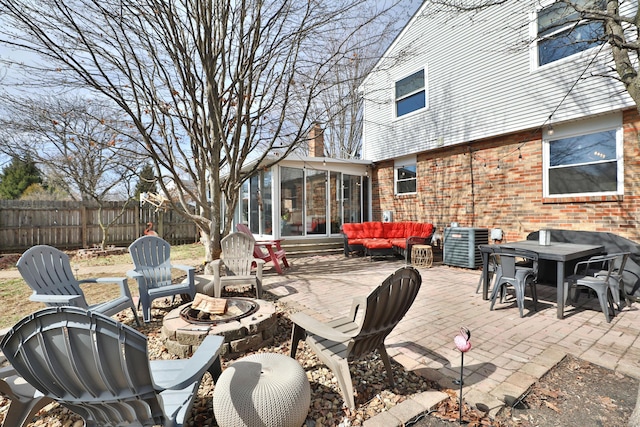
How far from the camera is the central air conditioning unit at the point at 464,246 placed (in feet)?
23.4

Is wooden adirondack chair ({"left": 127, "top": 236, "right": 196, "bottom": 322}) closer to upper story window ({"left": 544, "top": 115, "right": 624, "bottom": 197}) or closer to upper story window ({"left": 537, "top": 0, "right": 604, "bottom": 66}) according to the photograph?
upper story window ({"left": 544, "top": 115, "right": 624, "bottom": 197})

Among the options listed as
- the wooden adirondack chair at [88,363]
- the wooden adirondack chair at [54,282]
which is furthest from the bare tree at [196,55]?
the wooden adirondack chair at [88,363]

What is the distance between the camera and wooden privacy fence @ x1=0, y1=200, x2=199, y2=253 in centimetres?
1026

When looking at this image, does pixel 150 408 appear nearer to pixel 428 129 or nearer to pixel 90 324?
pixel 90 324

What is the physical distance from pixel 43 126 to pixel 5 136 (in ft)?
5.41

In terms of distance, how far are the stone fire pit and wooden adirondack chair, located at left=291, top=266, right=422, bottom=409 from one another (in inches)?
28.1

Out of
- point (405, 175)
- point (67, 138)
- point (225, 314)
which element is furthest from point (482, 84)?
point (67, 138)

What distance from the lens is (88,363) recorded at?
1.38m

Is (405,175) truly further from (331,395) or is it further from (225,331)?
(331,395)

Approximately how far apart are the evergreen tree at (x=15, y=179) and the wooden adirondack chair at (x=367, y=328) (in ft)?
75.2

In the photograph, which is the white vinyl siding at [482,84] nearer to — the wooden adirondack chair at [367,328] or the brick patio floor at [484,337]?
the brick patio floor at [484,337]

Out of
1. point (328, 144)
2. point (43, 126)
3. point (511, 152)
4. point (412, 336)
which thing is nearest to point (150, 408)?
point (412, 336)

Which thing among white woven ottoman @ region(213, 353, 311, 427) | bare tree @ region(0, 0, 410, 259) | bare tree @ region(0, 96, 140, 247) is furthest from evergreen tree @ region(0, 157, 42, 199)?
white woven ottoman @ region(213, 353, 311, 427)

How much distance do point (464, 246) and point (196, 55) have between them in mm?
7080
